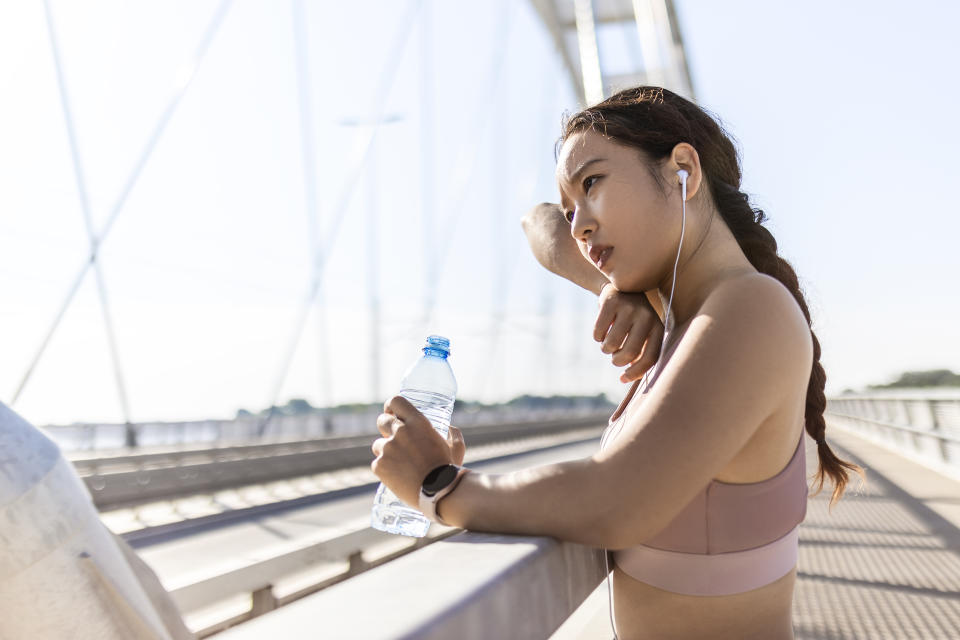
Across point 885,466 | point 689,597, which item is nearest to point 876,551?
point 689,597

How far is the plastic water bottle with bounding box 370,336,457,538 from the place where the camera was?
1.81 meters

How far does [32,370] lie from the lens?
6.80 meters

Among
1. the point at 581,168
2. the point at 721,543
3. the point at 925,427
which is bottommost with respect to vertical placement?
the point at 925,427

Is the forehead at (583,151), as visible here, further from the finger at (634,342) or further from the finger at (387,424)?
the finger at (387,424)

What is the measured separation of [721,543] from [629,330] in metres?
0.53

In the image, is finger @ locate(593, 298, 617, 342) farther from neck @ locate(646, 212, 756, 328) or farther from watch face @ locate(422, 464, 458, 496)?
watch face @ locate(422, 464, 458, 496)

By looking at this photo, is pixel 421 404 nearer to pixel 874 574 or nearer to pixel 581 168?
pixel 581 168

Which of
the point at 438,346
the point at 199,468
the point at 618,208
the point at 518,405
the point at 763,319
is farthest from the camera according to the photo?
the point at 518,405

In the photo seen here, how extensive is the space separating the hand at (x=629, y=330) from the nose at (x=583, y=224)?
0.24 metres

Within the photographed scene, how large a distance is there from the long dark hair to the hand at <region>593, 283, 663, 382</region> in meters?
0.26

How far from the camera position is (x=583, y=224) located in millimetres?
1539

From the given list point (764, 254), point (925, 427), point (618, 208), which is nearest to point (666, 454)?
point (618, 208)

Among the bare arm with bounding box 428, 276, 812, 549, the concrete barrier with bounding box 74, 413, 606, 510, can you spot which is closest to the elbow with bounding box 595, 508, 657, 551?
the bare arm with bounding box 428, 276, 812, 549

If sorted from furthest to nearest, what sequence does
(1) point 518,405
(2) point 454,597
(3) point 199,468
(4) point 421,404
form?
(1) point 518,405
(3) point 199,468
(4) point 421,404
(2) point 454,597
